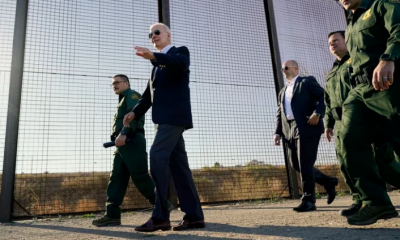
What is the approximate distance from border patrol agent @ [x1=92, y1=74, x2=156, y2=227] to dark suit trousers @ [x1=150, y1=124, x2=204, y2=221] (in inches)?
28.4

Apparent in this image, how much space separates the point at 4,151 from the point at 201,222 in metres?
2.69

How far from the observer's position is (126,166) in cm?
330

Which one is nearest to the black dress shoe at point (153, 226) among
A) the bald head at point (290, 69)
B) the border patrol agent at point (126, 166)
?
the border patrol agent at point (126, 166)

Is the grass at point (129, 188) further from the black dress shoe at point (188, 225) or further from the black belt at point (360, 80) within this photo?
the black belt at point (360, 80)

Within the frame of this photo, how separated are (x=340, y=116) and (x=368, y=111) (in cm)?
77

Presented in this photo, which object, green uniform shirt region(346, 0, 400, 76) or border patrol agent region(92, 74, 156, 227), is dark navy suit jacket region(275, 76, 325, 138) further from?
border patrol agent region(92, 74, 156, 227)

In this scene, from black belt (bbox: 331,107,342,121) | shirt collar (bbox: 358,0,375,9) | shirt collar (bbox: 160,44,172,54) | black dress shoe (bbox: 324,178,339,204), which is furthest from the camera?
black dress shoe (bbox: 324,178,339,204)

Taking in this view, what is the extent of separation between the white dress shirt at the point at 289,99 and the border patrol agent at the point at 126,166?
1711 millimetres

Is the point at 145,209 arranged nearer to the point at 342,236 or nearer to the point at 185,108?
the point at 185,108

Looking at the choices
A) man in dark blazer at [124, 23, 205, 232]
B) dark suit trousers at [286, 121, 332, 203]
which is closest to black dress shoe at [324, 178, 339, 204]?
dark suit trousers at [286, 121, 332, 203]

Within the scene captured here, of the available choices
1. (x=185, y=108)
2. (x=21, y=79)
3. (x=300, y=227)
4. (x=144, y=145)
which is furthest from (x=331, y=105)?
(x=21, y=79)

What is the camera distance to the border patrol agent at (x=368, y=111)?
1.93 meters

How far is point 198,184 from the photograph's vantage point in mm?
5090

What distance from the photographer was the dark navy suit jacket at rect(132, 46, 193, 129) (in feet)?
7.98
